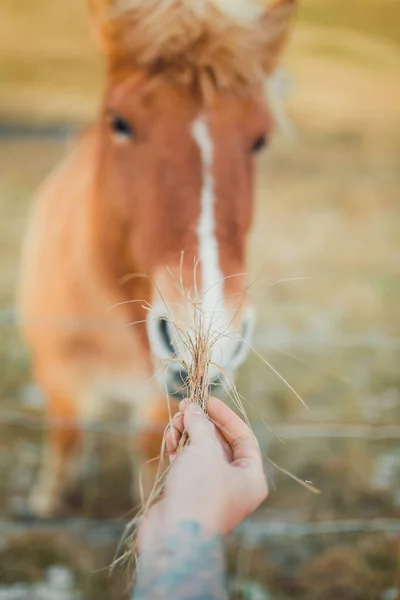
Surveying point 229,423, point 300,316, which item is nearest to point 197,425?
point 229,423

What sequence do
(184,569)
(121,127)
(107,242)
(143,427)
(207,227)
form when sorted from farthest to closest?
(143,427), (107,242), (121,127), (207,227), (184,569)

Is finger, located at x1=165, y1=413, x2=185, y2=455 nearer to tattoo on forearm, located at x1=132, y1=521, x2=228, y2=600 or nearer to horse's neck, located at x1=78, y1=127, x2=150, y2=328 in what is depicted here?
tattoo on forearm, located at x1=132, y1=521, x2=228, y2=600

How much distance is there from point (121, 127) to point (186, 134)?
218 mm

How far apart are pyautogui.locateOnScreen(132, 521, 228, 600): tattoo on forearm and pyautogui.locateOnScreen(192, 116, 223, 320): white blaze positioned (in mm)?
726

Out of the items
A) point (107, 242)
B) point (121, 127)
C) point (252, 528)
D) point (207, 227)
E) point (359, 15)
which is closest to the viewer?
point (207, 227)

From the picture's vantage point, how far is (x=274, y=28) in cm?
178

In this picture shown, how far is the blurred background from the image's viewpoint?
2064 millimetres

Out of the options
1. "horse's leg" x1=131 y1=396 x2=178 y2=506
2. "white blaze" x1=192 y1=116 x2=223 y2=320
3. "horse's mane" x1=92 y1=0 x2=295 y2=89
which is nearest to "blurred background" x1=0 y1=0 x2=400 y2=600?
"horse's leg" x1=131 y1=396 x2=178 y2=506

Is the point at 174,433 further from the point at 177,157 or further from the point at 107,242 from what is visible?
the point at 107,242

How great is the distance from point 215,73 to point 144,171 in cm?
34

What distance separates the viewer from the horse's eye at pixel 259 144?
5.69 ft

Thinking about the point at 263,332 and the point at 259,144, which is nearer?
the point at 259,144

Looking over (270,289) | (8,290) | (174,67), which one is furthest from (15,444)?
(174,67)

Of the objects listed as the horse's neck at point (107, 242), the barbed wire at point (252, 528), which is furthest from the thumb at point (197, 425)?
the barbed wire at point (252, 528)
